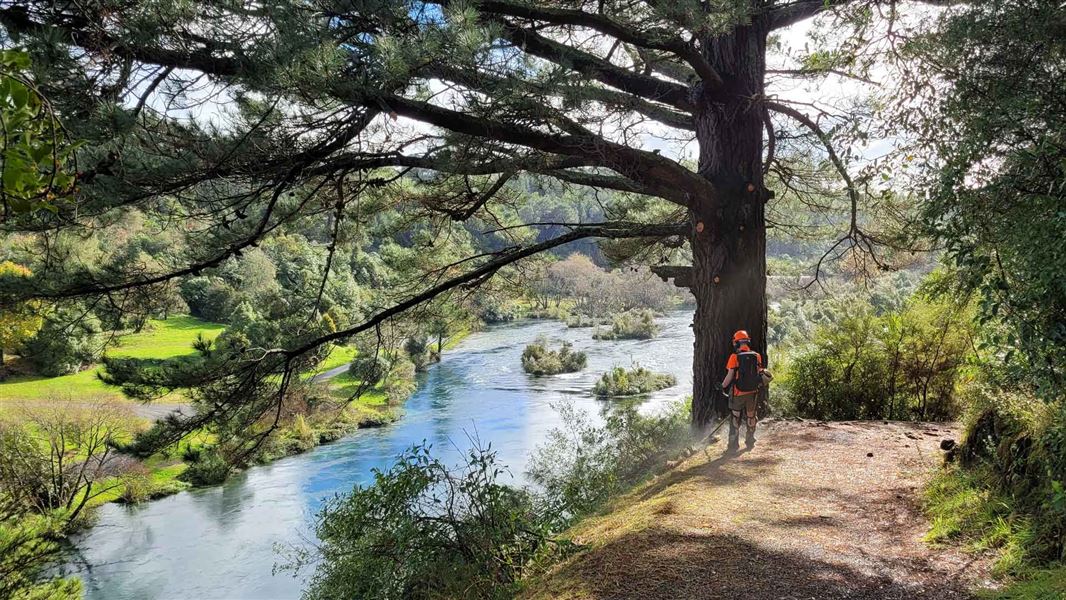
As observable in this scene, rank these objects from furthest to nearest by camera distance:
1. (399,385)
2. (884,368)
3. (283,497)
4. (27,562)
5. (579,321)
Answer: (579,321)
(399,385)
(283,497)
(884,368)
(27,562)

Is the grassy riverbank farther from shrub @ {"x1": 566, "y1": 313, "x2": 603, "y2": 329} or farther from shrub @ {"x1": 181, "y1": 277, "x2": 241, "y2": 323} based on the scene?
shrub @ {"x1": 566, "y1": 313, "x2": 603, "y2": 329}

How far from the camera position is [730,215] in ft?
18.8

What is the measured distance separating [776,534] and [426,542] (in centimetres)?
224

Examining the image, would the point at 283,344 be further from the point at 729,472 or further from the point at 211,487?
the point at 211,487

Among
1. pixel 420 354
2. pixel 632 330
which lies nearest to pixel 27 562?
pixel 420 354

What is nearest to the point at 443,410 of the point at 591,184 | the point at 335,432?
the point at 335,432

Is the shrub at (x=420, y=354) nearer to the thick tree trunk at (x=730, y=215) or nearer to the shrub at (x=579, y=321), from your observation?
the shrub at (x=579, y=321)

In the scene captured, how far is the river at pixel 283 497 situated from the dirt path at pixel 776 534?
103 inches

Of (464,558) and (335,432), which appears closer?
(464,558)

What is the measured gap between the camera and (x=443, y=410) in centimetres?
1775

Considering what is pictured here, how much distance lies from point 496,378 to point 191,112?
18292mm

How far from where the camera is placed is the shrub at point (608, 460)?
5.55 metres

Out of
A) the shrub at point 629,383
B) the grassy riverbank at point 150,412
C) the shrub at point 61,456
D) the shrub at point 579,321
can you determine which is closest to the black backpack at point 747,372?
the grassy riverbank at point 150,412

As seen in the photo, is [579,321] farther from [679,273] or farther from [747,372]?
[747,372]
